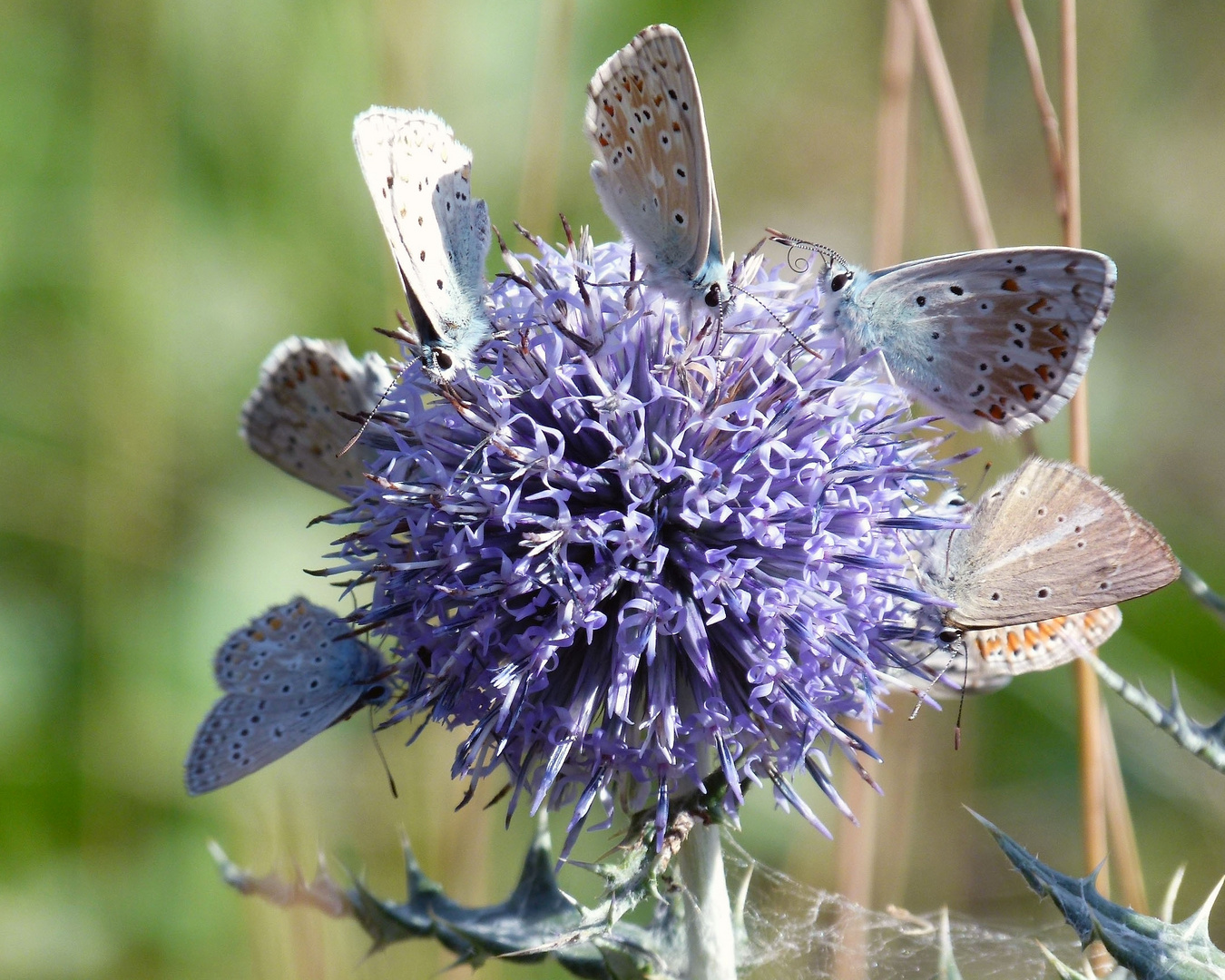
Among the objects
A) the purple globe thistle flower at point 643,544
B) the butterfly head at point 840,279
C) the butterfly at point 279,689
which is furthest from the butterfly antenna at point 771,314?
the butterfly at point 279,689

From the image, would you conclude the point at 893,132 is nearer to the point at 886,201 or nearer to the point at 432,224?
the point at 886,201

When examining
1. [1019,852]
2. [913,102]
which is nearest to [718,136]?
[913,102]

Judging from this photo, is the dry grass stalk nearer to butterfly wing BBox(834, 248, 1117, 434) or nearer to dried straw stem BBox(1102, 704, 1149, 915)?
dried straw stem BBox(1102, 704, 1149, 915)

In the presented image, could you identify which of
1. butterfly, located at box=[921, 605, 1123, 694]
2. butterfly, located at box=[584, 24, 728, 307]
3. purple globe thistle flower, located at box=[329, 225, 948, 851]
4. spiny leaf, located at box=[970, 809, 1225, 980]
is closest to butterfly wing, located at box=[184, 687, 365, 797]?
purple globe thistle flower, located at box=[329, 225, 948, 851]

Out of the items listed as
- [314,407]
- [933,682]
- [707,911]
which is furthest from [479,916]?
[314,407]

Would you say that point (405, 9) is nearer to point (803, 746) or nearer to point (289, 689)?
point (289, 689)
